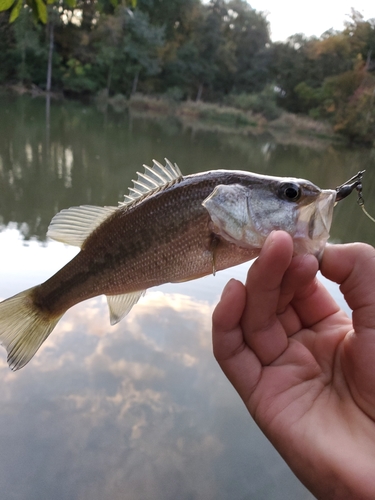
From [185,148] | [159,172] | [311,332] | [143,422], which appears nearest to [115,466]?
[143,422]

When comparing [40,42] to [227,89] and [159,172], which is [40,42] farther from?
[159,172]

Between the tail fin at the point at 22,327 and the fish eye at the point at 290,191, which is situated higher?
the fish eye at the point at 290,191

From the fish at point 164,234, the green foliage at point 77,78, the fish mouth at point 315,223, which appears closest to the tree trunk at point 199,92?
the green foliage at point 77,78

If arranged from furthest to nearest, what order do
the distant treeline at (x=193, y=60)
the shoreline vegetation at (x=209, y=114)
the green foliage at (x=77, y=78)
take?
the green foliage at (x=77, y=78) → the distant treeline at (x=193, y=60) → the shoreline vegetation at (x=209, y=114)

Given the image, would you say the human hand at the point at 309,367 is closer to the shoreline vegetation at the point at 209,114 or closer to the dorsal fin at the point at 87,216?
the dorsal fin at the point at 87,216

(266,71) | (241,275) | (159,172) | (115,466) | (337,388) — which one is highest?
(266,71)

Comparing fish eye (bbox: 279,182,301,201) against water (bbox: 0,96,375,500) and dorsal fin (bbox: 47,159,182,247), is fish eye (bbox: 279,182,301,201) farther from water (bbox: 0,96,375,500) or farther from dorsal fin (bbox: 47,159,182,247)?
water (bbox: 0,96,375,500)

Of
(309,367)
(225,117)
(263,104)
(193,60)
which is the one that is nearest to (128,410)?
(309,367)
